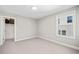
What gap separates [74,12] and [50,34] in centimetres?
71

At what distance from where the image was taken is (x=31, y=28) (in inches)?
61.4

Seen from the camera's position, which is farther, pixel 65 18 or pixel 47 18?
pixel 47 18

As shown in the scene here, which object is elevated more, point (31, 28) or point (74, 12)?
point (74, 12)

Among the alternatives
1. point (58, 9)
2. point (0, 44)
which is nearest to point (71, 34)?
point (58, 9)

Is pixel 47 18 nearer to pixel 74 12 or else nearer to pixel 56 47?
pixel 74 12

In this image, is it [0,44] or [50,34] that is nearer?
[0,44]
